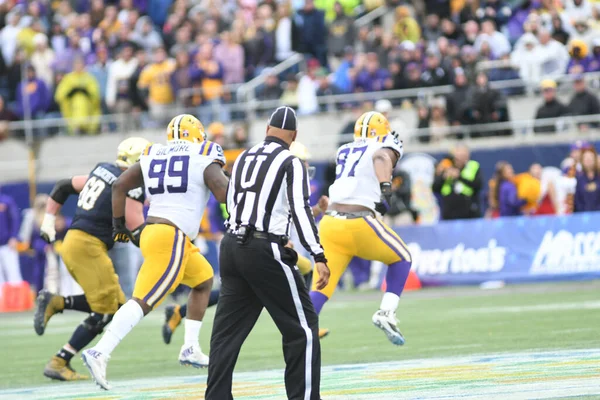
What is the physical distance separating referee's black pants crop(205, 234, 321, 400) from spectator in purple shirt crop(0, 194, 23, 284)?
14510 mm

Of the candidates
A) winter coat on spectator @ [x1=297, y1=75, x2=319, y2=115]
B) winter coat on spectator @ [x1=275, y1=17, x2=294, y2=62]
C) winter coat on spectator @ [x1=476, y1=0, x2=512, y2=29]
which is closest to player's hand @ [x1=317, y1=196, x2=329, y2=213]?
winter coat on spectator @ [x1=297, y1=75, x2=319, y2=115]

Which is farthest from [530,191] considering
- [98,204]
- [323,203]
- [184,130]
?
[184,130]

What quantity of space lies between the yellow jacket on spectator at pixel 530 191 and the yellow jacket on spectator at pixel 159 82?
782 centimetres

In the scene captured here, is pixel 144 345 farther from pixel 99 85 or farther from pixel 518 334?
pixel 99 85

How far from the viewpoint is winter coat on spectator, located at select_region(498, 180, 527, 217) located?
20.1 m

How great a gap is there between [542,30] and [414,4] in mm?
4166

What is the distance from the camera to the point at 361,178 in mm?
11070

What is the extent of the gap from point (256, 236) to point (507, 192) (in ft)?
43.0

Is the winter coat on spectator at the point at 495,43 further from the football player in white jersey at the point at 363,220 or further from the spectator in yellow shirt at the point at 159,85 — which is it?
the football player in white jersey at the point at 363,220

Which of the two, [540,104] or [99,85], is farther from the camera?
[99,85]

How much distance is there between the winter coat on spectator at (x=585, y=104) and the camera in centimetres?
2070

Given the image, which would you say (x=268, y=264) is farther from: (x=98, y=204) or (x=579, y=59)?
(x=579, y=59)

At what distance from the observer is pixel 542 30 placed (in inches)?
849

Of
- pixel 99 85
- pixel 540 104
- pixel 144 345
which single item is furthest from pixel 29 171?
pixel 144 345
